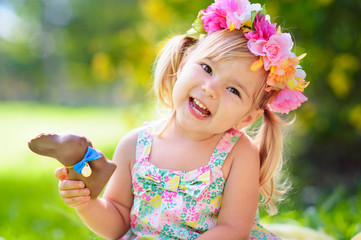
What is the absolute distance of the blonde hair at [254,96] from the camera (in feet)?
5.87

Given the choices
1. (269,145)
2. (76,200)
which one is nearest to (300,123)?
(269,145)

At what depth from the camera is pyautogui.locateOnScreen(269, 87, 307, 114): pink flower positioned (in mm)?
1823

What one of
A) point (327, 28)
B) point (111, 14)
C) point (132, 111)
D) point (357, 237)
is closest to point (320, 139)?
point (327, 28)

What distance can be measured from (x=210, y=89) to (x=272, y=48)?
29cm

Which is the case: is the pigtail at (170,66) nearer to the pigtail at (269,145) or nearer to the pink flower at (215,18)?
the pink flower at (215,18)

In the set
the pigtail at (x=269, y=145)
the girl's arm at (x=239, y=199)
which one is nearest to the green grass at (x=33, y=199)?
the girl's arm at (x=239, y=199)

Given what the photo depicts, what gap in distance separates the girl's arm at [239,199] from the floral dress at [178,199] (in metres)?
0.04

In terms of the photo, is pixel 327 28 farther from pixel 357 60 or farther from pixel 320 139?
pixel 320 139

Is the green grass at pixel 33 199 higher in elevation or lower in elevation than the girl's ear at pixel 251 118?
lower

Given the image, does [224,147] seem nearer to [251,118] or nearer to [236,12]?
[251,118]

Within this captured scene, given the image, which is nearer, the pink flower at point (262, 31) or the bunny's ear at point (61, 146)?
the bunny's ear at point (61, 146)

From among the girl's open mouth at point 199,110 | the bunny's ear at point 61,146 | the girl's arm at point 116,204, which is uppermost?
the girl's open mouth at point 199,110

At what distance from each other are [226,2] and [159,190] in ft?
2.61

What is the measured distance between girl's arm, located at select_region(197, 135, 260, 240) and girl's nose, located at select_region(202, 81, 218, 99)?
0.29m
